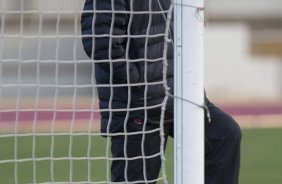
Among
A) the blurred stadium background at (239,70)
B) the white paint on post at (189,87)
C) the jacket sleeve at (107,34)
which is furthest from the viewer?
the blurred stadium background at (239,70)

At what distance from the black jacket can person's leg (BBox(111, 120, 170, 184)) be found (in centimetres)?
6

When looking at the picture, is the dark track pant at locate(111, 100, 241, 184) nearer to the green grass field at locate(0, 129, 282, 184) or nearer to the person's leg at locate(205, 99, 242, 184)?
the person's leg at locate(205, 99, 242, 184)

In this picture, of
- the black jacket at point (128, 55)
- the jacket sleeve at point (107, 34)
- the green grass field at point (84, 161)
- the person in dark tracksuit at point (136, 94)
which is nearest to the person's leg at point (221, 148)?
the person in dark tracksuit at point (136, 94)

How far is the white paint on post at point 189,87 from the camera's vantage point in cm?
370

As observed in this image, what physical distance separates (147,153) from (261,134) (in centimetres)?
724

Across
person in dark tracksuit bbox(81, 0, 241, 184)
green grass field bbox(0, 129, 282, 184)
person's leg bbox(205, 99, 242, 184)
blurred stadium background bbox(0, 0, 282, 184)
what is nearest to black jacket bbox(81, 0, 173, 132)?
person in dark tracksuit bbox(81, 0, 241, 184)

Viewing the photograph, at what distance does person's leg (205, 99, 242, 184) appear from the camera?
4301 millimetres

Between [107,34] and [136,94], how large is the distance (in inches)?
13.7

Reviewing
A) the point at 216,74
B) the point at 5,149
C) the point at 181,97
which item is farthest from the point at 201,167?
the point at 216,74

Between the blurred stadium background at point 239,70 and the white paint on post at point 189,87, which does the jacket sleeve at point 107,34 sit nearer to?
the white paint on post at point 189,87

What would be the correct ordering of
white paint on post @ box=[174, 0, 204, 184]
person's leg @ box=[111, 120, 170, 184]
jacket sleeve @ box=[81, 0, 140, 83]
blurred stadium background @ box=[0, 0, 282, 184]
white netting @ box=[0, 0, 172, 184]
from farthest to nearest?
blurred stadium background @ box=[0, 0, 282, 184], white netting @ box=[0, 0, 172, 184], person's leg @ box=[111, 120, 170, 184], jacket sleeve @ box=[81, 0, 140, 83], white paint on post @ box=[174, 0, 204, 184]

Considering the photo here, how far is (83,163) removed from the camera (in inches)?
326

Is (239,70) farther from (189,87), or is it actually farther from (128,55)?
(189,87)

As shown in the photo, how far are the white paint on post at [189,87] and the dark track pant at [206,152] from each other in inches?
21.3
